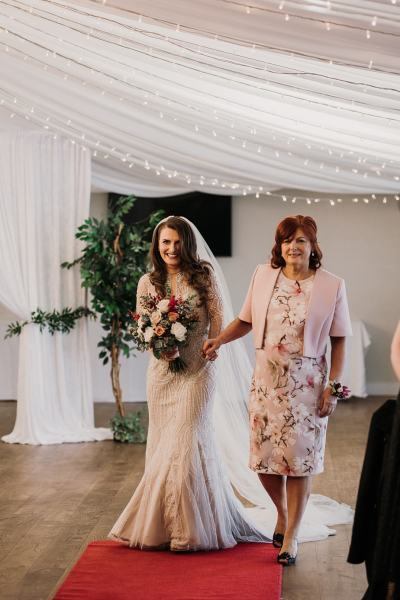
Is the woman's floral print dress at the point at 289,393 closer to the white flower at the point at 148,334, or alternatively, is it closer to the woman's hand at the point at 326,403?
the woman's hand at the point at 326,403

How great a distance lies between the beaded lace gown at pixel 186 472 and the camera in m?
4.93

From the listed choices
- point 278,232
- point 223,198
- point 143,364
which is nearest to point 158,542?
point 278,232

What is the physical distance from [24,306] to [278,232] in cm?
431

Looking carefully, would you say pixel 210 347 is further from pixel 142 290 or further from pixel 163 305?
pixel 142 290

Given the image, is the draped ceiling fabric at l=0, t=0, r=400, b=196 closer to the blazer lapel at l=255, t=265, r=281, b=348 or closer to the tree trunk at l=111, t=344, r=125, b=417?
the blazer lapel at l=255, t=265, r=281, b=348

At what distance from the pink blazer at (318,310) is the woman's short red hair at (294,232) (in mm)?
54

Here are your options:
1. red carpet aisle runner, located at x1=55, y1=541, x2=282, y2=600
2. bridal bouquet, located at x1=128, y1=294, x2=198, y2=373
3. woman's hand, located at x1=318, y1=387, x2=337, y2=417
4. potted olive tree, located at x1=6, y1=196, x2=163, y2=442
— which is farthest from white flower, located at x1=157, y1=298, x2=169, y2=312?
potted olive tree, located at x1=6, y1=196, x2=163, y2=442

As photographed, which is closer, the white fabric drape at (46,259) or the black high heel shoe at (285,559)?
the black high heel shoe at (285,559)

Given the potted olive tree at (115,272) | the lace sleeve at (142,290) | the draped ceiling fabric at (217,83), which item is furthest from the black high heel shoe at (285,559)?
the potted olive tree at (115,272)

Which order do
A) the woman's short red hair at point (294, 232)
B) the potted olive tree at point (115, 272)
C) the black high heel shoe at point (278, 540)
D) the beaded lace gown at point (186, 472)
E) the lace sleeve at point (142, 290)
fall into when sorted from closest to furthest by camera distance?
1. the woman's short red hair at point (294, 232)
2. the beaded lace gown at point (186, 472)
3. the black high heel shoe at point (278, 540)
4. the lace sleeve at point (142, 290)
5. the potted olive tree at point (115, 272)

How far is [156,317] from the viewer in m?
5.02

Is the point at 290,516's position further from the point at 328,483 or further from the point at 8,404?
the point at 8,404

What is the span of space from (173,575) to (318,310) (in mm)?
1350

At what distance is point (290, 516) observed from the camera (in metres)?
4.84
